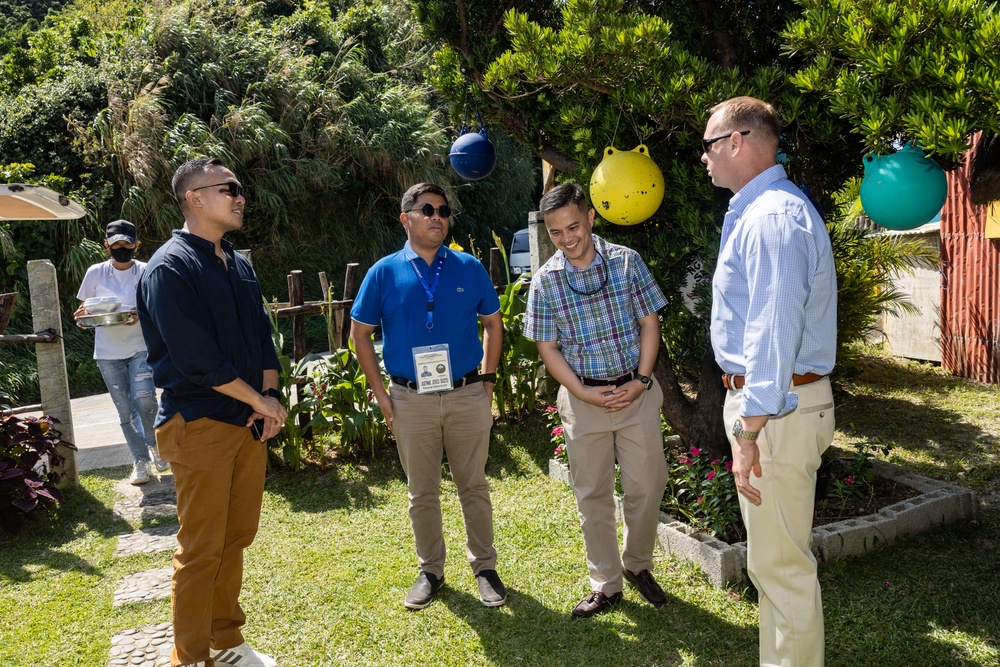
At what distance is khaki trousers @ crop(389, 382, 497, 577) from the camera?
153 inches

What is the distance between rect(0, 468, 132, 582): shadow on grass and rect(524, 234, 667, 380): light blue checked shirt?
3121 millimetres

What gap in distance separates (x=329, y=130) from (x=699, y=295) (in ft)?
41.3

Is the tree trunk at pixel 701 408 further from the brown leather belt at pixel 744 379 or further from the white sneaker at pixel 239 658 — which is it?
the white sneaker at pixel 239 658

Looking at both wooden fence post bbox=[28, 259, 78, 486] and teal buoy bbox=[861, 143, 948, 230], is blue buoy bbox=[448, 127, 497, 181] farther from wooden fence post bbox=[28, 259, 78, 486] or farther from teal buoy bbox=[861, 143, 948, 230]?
wooden fence post bbox=[28, 259, 78, 486]

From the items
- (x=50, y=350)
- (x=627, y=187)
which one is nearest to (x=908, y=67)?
(x=627, y=187)

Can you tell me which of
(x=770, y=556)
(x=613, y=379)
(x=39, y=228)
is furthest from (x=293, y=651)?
(x=39, y=228)

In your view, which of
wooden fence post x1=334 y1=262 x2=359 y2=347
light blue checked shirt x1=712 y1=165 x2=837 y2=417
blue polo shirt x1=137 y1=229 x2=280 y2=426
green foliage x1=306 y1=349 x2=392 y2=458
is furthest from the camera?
wooden fence post x1=334 y1=262 x2=359 y2=347

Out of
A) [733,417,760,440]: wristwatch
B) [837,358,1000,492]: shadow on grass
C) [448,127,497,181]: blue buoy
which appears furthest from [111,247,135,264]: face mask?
[837,358,1000,492]: shadow on grass

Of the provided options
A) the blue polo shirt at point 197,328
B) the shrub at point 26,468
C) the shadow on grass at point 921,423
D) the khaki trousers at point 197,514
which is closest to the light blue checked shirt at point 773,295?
the blue polo shirt at point 197,328

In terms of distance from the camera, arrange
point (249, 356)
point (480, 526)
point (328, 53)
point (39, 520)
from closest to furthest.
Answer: point (249, 356) < point (480, 526) < point (39, 520) < point (328, 53)

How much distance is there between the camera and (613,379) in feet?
12.1

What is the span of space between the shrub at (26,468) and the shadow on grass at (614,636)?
311 cm

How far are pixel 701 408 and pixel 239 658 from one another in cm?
291

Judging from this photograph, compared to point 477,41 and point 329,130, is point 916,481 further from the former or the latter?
point 329,130
